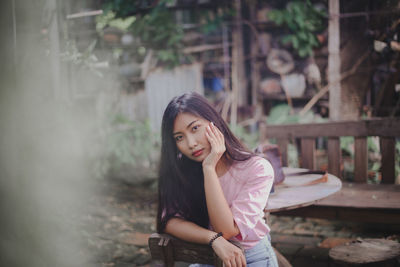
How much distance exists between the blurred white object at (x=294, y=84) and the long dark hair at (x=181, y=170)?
453 cm

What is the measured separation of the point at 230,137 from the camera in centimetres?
213

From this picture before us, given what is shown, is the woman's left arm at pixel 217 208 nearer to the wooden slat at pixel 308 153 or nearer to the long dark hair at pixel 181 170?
the long dark hair at pixel 181 170

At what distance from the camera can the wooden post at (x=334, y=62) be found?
584cm

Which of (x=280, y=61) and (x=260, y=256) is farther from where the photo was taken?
(x=280, y=61)

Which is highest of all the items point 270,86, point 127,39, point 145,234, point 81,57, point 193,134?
point 127,39

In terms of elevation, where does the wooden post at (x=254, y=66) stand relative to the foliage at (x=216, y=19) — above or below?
below

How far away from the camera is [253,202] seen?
1.94 metres

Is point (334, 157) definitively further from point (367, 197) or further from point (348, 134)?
point (367, 197)

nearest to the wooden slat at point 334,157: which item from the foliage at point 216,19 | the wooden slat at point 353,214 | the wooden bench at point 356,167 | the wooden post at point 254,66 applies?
the wooden bench at point 356,167

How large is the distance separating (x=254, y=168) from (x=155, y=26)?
17.1ft

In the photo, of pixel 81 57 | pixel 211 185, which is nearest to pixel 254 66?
pixel 81 57

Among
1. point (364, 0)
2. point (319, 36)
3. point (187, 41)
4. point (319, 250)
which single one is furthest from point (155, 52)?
point (319, 250)

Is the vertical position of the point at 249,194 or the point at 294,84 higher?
the point at 294,84

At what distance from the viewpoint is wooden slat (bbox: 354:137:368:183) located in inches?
153
